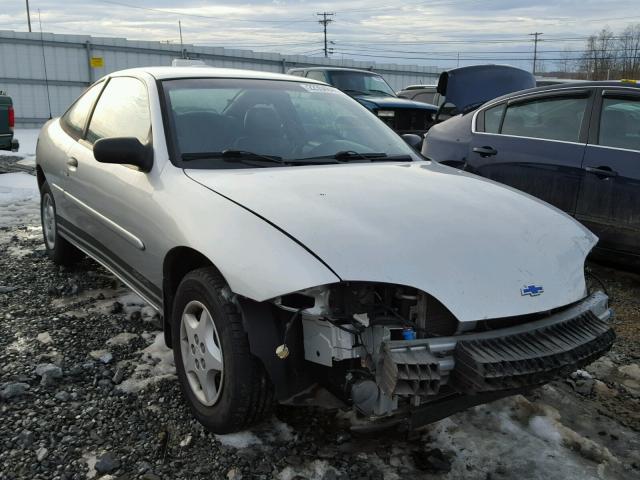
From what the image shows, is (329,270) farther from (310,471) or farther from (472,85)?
(472,85)

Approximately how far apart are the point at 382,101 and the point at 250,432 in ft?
28.1

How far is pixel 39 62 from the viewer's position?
19266 mm

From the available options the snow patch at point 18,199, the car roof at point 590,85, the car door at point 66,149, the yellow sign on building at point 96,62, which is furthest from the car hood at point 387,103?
the yellow sign on building at point 96,62

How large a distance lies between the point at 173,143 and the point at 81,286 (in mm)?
2008

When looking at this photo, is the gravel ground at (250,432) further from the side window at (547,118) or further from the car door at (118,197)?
the side window at (547,118)

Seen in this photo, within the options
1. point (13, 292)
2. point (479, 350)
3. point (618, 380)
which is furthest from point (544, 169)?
point (13, 292)

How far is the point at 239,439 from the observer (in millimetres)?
2699

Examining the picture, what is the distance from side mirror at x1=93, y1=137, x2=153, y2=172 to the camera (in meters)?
3.08

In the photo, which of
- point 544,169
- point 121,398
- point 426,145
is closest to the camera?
point 121,398

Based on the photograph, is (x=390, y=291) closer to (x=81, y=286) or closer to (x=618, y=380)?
(x=618, y=380)

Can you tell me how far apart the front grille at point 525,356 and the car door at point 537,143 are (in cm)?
257

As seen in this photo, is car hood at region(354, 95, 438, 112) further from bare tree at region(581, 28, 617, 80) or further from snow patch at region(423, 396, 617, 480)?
bare tree at region(581, 28, 617, 80)

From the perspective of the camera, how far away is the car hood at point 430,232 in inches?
89.7

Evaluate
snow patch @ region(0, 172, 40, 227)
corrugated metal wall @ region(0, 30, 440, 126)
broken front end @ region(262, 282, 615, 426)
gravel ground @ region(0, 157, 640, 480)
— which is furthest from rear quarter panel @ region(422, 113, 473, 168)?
corrugated metal wall @ region(0, 30, 440, 126)
